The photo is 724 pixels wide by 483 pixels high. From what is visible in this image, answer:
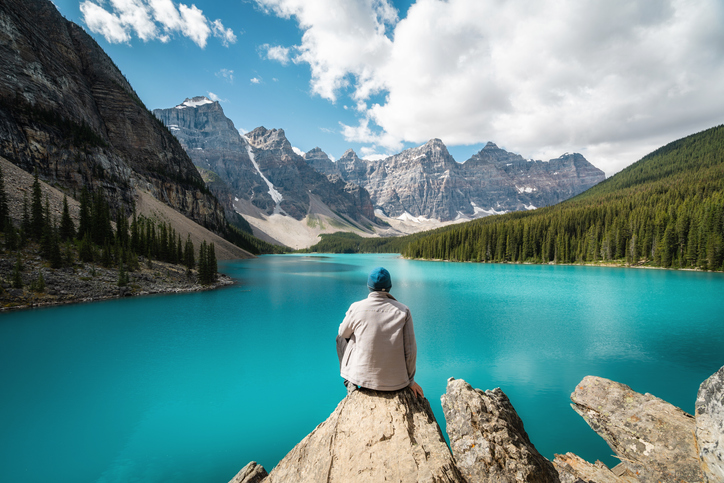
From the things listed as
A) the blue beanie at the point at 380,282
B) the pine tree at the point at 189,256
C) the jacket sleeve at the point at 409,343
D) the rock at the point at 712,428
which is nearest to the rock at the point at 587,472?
the rock at the point at 712,428

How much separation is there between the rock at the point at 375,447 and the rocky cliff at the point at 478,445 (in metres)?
0.01

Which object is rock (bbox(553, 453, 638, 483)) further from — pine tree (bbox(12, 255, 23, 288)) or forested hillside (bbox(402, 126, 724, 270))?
forested hillside (bbox(402, 126, 724, 270))

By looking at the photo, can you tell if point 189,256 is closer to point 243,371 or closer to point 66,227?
point 66,227

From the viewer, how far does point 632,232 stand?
60.8m

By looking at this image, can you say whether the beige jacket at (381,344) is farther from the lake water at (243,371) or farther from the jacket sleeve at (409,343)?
the lake water at (243,371)

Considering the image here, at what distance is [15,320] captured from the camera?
1670 centimetres

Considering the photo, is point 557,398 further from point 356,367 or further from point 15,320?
point 15,320

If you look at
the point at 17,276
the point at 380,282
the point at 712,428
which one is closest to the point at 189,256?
the point at 17,276

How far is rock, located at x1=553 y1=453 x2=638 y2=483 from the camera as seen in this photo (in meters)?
4.80

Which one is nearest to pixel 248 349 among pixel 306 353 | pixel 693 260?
pixel 306 353

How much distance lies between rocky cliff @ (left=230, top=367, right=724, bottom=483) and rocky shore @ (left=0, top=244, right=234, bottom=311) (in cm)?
2522

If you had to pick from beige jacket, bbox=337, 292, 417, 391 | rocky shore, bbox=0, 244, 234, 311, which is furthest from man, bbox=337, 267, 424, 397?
rocky shore, bbox=0, 244, 234, 311

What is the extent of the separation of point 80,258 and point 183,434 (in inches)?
1019

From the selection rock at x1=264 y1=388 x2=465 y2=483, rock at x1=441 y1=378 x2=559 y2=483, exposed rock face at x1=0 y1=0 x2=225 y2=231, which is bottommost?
rock at x1=441 y1=378 x2=559 y2=483
